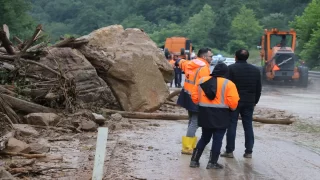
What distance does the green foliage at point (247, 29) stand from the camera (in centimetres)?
9431

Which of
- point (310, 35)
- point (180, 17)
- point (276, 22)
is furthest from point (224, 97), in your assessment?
point (180, 17)

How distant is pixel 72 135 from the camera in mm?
12023

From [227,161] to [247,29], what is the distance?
86083 mm

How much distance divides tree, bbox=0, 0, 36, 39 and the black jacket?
132ft

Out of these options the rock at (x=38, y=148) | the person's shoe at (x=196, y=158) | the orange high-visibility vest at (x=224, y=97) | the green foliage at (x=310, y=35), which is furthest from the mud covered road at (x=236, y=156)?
the green foliage at (x=310, y=35)

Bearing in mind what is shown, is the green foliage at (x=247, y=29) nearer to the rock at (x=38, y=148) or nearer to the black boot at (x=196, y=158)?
the black boot at (x=196, y=158)

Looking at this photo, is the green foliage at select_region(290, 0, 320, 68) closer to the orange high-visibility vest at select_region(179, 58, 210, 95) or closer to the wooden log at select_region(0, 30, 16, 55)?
the wooden log at select_region(0, 30, 16, 55)

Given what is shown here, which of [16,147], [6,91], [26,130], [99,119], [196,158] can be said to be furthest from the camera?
[99,119]

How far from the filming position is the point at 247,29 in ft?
312

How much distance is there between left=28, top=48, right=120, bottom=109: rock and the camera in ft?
48.4

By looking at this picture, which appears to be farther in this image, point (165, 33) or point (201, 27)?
point (201, 27)

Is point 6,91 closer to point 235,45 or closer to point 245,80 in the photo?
point 245,80

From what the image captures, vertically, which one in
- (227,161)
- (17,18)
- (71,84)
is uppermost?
(17,18)

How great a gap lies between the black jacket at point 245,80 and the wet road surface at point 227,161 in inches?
40.9
